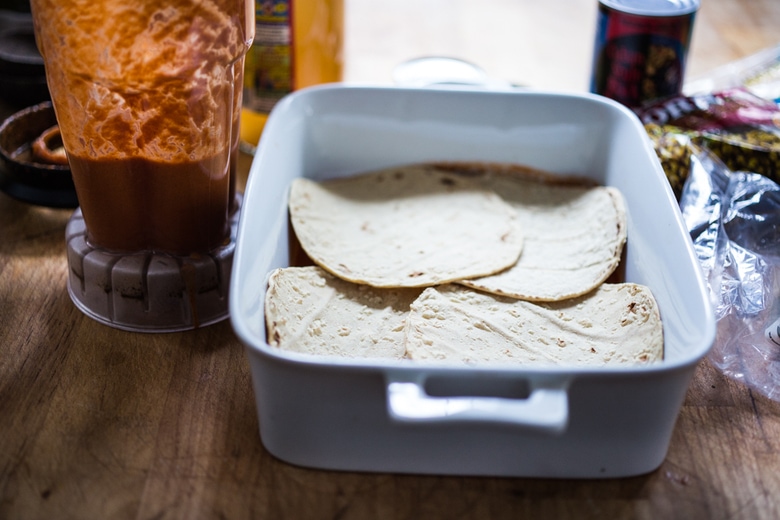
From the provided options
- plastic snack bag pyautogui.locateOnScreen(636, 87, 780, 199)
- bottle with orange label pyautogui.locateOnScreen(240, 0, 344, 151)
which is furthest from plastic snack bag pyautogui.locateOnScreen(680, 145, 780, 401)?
bottle with orange label pyautogui.locateOnScreen(240, 0, 344, 151)

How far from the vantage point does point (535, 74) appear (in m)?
1.40

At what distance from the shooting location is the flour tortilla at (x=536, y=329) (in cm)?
71

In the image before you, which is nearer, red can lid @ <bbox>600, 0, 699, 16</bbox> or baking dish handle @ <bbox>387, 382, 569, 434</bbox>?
baking dish handle @ <bbox>387, 382, 569, 434</bbox>

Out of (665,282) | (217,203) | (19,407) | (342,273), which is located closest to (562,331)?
(665,282)

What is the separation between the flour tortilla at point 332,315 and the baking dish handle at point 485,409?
6.3 inches

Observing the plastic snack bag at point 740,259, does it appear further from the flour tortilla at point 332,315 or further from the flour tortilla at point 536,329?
the flour tortilla at point 332,315

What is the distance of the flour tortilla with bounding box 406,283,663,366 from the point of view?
27.9 inches

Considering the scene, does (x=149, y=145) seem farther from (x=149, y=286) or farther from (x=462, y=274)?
(x=462, y=274)

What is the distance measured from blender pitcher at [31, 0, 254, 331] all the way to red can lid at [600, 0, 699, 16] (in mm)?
540

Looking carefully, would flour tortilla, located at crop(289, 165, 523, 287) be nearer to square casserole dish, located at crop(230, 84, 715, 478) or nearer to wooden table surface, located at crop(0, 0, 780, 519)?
square casserole dish, located at crop(230, 84, 715, 478)

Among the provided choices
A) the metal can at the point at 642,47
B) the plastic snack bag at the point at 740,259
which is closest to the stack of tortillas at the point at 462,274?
the plastic snack bag at the point at 740,259

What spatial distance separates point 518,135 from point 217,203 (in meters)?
0.37

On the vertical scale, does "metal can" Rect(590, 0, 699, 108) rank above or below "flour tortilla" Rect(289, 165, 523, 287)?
above

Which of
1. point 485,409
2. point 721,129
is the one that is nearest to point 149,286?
point 485,409
